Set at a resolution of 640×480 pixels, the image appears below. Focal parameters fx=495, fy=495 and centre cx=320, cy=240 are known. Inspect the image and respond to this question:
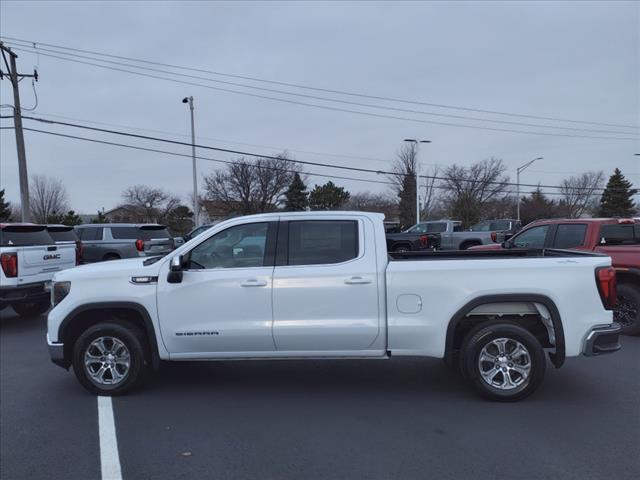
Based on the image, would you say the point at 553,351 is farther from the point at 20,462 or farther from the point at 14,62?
the point at 14,62

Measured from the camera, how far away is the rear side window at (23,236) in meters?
8.51

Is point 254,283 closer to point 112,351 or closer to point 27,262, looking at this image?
point 112,351

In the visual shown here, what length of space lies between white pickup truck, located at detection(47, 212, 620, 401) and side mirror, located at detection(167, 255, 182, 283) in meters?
0.02

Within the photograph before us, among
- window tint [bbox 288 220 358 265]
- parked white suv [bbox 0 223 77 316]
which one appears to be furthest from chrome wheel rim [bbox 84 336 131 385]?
parked white suv [bbox 0 223 77 316]

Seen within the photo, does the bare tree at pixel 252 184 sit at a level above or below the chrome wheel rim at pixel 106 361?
above

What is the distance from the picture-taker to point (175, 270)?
4.82 m

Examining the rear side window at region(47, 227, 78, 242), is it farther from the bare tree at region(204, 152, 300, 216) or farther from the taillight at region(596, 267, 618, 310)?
the bare tree at region(204, 152, 300, 216)

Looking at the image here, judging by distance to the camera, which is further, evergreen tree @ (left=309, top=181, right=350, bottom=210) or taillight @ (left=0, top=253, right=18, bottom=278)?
evergreen tree @ (left=309, top=181, right=350, bottom=210)

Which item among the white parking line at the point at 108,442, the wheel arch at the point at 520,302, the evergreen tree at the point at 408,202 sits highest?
the evergreen tree at the point at 408,202

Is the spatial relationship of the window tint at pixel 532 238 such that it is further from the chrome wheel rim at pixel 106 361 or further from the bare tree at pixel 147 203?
the bare tree at pixel 147 203

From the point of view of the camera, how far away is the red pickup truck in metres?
7.40

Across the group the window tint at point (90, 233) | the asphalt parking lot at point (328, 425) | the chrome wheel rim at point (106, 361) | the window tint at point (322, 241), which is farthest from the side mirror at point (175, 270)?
the window tint at point (90, 233)

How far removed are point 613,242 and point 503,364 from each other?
4.58 metres

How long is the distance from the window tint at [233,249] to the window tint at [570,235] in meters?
5.84
